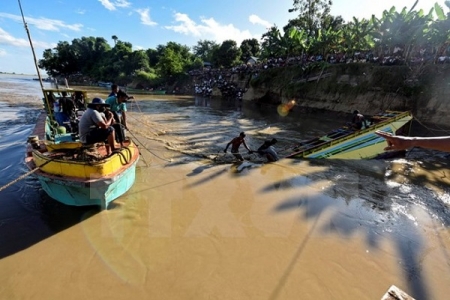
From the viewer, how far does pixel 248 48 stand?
5741 cm

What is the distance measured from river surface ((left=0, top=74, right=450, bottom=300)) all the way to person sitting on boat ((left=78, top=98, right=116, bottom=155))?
5.09 feet

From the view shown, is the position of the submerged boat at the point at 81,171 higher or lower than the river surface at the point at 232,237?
higher

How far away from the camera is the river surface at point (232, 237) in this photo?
4.02m

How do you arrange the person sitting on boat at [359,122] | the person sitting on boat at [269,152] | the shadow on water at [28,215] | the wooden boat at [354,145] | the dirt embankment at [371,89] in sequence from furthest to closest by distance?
1. the dirt embankment at [371,89]
2. the person sitting on boat at [359,122]
3. the wooden boat at [354,145]
4. the person sitting on boat at [269,152]
5. the shadow on water at [28,215]

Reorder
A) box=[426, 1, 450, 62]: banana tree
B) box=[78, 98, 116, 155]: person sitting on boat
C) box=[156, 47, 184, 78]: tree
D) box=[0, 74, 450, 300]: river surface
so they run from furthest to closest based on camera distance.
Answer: box=[156, 47, 184, 78]: tree → box=[426, 1, 450, 62]: banana tree → box=[78, 98, 116, 155]: person sitting on boat → box=[0, 74, 450, 300]: river surface

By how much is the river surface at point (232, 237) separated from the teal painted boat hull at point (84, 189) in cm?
37

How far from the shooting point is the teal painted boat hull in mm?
5121

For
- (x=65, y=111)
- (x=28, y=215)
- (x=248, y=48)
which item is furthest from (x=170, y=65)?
(x=28, y=215)

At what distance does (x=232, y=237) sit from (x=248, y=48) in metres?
58.0

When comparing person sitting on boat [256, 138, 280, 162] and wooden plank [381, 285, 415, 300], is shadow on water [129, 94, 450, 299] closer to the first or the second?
person sitting on boat [256, 138, 280, 162]

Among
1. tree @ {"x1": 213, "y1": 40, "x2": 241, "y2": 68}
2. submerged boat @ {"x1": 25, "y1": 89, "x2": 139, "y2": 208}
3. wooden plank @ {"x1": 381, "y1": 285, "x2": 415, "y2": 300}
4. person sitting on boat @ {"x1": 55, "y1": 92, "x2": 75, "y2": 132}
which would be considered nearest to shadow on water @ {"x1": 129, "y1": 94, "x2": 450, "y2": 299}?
wooden plank @ {"x1": 381, "y1": 285, "x2": 415, "y2": 300}

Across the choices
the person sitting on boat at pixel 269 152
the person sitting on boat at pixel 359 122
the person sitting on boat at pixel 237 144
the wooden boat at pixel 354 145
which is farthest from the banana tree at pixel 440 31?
the person sitting on boat at pixel 237 144

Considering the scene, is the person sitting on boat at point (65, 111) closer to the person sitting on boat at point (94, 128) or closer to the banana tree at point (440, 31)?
the person sitting on boat at point (94, 128)

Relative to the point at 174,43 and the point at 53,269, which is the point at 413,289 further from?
the point at 174,43
